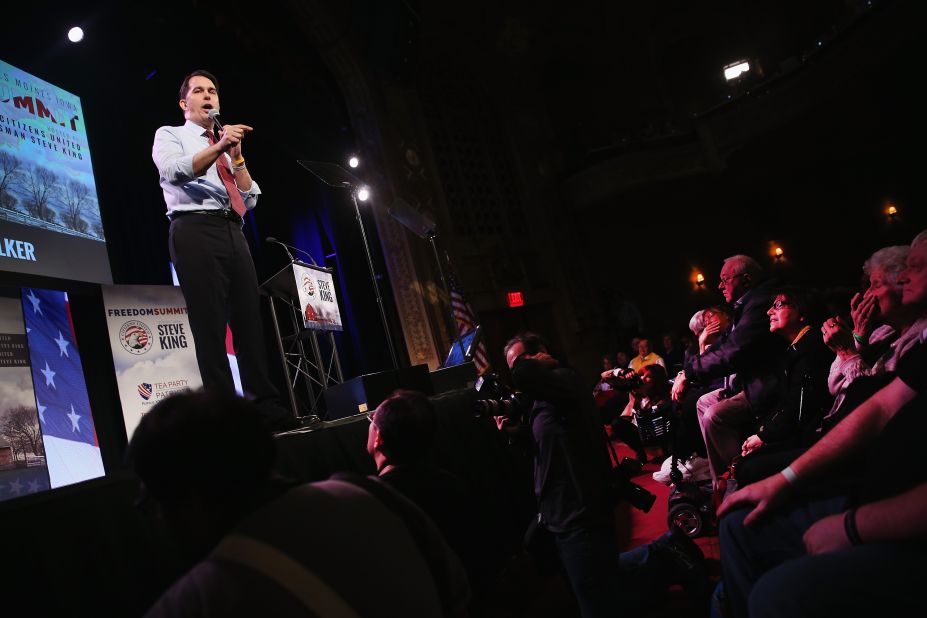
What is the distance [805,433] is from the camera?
2.60 m

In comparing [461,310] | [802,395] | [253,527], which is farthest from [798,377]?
[461,310]

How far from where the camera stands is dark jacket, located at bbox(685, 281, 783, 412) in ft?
9.89

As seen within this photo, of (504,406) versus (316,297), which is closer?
(504,406)

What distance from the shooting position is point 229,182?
2.54m

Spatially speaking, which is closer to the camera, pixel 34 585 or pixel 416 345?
pixel 34 585

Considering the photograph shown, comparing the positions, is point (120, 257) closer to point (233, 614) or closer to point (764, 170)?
point (233, 614)

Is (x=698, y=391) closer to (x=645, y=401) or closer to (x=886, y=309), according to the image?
(x=645, y=401)

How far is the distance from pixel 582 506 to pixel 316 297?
2577 millimetres

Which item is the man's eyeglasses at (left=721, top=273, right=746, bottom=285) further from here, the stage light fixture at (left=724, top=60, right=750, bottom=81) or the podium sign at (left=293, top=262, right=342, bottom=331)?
the stage light fixture at (left=724, top=60, right=750, bottom=81)

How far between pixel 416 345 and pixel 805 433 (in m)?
5.59

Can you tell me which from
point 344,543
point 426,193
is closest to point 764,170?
point 426,193

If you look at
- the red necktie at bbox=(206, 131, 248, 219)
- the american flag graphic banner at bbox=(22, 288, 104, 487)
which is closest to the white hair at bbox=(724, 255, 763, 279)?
the red necktie at bbox=(206, 131, 248, 219)

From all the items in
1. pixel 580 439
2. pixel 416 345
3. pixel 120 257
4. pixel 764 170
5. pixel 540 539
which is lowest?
pixel 540 539

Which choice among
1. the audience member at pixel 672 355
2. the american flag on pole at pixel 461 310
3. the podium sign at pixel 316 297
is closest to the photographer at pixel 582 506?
the podium sign at pixel 316 297
